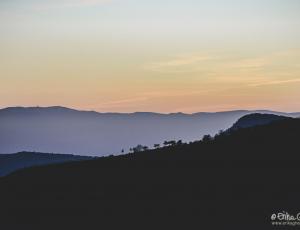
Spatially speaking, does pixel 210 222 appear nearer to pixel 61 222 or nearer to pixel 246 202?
pixel 246 202

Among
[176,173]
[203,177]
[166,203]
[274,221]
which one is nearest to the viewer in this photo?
[274,221]

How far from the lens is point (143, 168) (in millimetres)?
52906

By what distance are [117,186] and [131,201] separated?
15.8 ft

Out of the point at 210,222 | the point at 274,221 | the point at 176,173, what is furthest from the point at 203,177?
the point at 274,221

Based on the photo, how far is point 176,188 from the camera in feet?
147

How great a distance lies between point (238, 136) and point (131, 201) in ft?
58.2

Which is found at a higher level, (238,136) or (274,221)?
(238,136)

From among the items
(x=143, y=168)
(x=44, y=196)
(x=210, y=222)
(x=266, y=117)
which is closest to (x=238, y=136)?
(x=143, y=168)

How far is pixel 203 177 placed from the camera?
150ft

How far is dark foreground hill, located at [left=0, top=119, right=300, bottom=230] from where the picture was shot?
124ft

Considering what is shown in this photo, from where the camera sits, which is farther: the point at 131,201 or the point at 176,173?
the point at 176,173

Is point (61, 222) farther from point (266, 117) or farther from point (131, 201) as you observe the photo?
point (266, 117)

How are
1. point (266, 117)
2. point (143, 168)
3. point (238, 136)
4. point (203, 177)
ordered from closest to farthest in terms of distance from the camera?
point (203, 177) < point (143, 168) < point (238, 136) < point (266, 117)

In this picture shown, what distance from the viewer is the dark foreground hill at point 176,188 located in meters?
37.7
